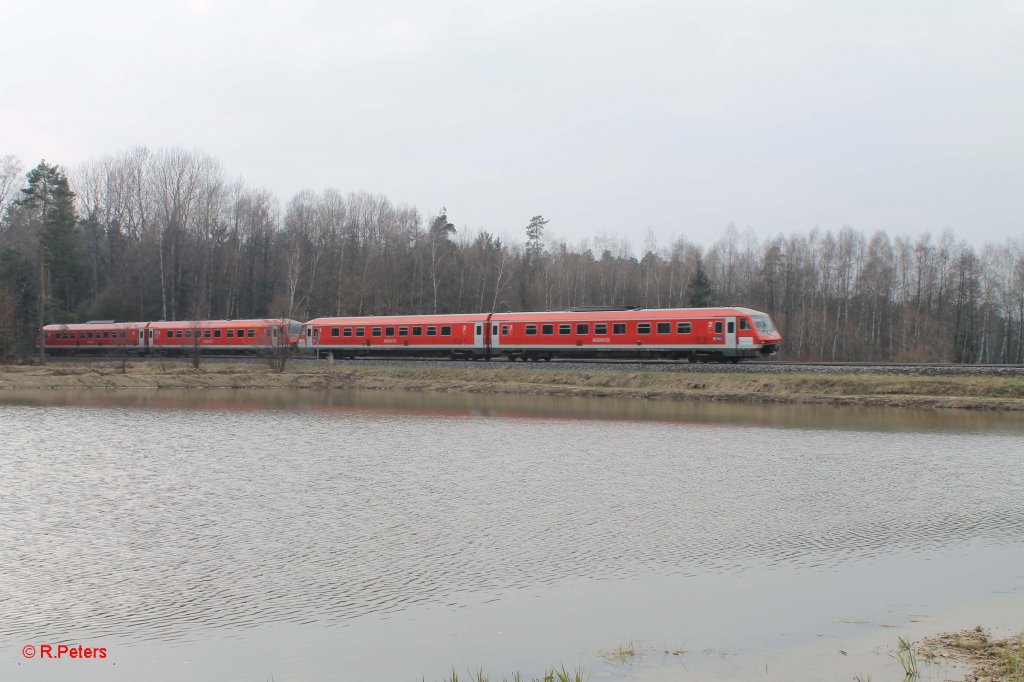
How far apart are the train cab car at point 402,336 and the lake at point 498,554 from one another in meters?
23.2

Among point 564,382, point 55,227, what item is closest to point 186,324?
point 55,227

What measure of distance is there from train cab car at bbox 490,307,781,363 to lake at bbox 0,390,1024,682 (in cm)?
1528

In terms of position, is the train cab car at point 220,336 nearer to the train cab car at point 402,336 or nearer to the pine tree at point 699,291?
the train cab car at point 402,336

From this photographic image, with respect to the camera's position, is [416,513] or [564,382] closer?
[416,513]

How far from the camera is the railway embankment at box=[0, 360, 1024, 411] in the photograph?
3334 cm

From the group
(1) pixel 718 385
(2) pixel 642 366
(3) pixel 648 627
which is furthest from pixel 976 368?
(3) pixel 648 627

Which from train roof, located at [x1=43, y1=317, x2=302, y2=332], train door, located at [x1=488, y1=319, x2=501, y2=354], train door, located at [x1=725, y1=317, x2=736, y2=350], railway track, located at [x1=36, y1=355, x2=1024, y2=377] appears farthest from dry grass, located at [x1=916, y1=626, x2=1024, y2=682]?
train roof, located at [x1=43, y1=317, x2=302, y2=332]

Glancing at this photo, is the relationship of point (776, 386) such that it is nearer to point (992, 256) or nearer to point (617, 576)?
point (617, 576)

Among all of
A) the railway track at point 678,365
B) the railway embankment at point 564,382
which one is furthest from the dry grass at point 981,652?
the railway track at point 678,365

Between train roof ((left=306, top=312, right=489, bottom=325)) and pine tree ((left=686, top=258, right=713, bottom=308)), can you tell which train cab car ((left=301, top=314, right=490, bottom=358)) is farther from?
pine tree ((left=686, top=258, right=713, bottom=308))

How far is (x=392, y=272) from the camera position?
3086 inches

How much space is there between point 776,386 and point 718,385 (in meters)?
2.54

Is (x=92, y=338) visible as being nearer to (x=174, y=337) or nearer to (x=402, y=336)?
(x=174, y=337)

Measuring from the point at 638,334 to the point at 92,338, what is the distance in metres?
43.6
